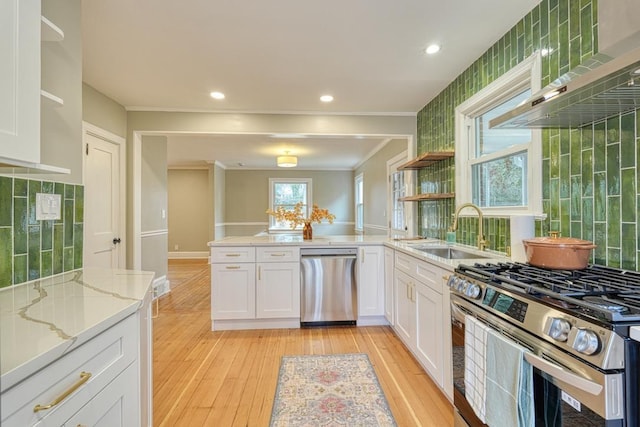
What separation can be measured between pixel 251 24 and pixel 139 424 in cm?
219

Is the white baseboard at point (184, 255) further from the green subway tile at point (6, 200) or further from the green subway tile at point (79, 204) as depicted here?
the green subway tile at point (6, 200)

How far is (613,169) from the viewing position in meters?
1.40

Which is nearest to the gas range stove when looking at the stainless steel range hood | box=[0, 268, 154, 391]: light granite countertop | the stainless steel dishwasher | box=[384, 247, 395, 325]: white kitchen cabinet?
the stainless steel range hood

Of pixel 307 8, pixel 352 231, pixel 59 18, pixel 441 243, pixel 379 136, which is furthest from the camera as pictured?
pixel 352 231

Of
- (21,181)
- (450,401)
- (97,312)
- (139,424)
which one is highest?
(21,181)

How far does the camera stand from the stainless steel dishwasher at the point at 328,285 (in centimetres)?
312

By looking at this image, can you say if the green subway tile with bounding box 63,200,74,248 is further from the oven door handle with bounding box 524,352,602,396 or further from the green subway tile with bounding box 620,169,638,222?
the green subway tile with bounding box 620,169,638,222

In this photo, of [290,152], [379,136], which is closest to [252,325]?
[379,136]

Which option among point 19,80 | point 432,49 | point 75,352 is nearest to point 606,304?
point 75,352

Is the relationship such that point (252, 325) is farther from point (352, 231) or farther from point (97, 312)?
point (352, 231)

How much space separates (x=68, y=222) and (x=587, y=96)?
2422 mm

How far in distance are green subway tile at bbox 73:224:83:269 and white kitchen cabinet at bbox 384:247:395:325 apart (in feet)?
7.73

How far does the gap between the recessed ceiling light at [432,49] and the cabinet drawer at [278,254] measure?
2060 millimetres

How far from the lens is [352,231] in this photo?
838cm
